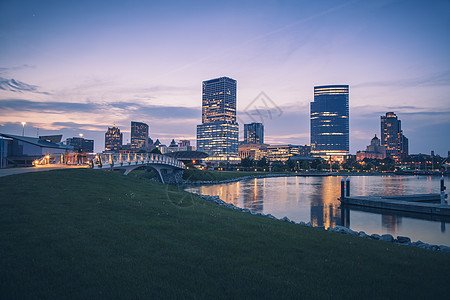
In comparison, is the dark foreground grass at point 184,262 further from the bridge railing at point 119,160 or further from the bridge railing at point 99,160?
the bridge railing at point 99,160

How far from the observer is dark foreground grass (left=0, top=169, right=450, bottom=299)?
671 centimetres

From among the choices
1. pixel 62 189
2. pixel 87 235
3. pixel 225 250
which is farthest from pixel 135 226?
pixel 62 189

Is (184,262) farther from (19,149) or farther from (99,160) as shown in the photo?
(19,149)

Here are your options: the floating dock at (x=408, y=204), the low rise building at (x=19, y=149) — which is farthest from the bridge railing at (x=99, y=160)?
the floating dock at (x=408, y=204)

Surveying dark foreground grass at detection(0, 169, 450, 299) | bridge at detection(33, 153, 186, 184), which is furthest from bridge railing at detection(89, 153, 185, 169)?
dark foreground grass at detection(0, 169, 450, 299)

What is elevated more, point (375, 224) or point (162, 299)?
point (162, 299)

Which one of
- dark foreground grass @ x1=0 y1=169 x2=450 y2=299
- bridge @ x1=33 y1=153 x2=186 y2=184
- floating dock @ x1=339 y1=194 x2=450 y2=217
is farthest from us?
bridge @ x1=33 y1=153 x2=186 y2=184

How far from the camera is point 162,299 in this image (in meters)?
6.28

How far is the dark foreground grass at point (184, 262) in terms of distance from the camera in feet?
22.0

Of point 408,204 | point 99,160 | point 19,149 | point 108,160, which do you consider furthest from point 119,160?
point 19,149

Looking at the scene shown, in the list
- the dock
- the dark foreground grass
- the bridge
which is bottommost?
the dock

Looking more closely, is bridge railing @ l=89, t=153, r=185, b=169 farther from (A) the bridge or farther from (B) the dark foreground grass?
(B) the dark foreground grass

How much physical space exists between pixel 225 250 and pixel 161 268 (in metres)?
2.56

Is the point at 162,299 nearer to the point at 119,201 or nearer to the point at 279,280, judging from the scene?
the point at 279,280
